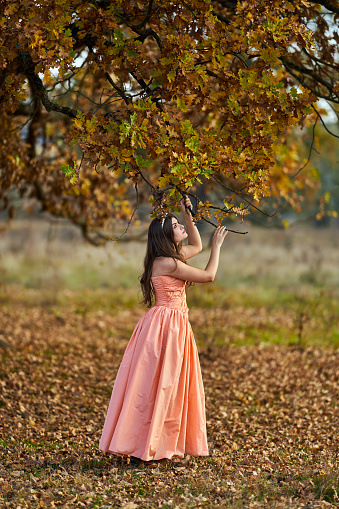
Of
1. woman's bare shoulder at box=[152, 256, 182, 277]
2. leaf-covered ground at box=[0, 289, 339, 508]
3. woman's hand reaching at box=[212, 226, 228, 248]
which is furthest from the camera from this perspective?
woman's bare shoulder at box=[152, 256, 182, 277]

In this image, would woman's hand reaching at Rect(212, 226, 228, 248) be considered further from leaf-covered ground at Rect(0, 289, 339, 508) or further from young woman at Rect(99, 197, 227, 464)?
leaf-covered ground at Rect(0, 289, 339, 508)

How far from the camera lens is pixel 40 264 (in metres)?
17.5

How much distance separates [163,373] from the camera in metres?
4.12

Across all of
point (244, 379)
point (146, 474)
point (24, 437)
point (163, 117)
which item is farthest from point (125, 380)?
point (244, 379)

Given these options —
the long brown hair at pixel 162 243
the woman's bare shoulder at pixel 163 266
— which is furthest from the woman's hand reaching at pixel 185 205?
the woman's bare shoulder at pixel 163 266

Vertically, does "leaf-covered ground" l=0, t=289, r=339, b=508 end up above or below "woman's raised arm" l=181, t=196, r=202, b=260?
below

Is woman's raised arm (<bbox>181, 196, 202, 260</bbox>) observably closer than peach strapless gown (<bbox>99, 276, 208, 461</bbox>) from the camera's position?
No

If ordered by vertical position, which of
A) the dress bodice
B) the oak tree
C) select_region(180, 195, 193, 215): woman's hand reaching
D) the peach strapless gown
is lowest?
the peach strapless gown

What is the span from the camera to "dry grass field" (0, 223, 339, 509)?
3756 millimetres

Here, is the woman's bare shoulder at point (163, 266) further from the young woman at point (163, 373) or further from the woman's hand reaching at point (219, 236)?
the woman's hand reaching at point (219, 236)

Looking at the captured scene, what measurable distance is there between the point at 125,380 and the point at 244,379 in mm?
3413

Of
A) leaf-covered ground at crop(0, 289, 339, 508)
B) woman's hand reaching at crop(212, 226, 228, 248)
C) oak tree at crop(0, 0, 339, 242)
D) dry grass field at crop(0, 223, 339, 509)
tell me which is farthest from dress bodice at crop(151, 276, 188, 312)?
leaf-covered ground at crop(0, 289, 339, 508)

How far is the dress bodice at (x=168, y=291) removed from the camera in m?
4.25

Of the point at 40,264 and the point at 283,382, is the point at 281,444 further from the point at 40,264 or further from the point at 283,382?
the point at 40,264
